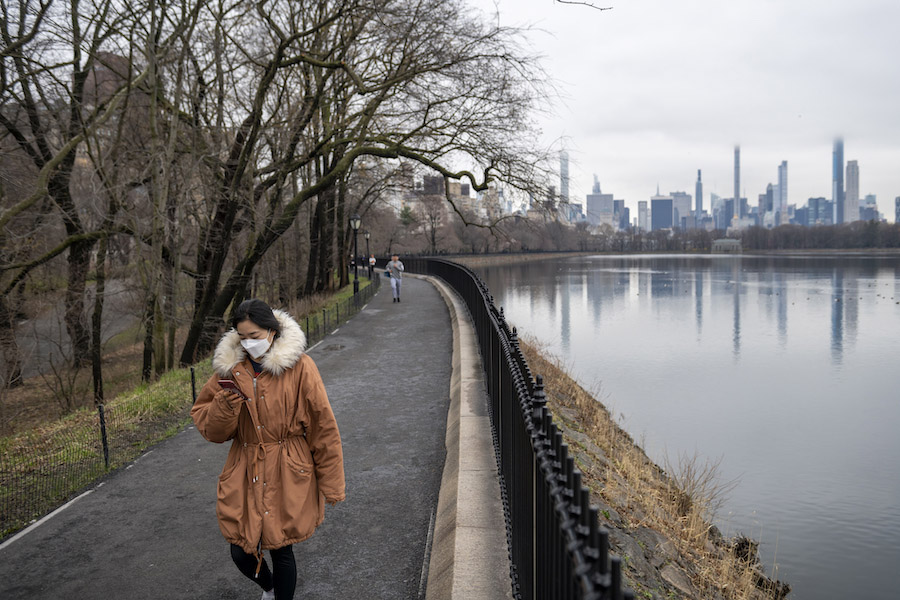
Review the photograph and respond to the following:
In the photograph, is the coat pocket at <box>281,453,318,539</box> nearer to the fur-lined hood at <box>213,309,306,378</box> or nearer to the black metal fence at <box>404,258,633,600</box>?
the fur-lined hood at <box>213,309,306,378</box>

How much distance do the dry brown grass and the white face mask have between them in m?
4.37

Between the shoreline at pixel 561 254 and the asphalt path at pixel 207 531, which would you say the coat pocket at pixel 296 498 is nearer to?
the asphalt path at pixel 207 531

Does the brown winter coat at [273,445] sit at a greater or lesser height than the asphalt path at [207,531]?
greater

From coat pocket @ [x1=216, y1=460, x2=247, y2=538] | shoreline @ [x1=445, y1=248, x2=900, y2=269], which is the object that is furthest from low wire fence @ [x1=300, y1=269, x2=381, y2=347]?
shoreline @ [x1=445, y1=248, x2=900, y2=269]

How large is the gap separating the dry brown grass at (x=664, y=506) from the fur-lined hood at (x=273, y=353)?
4.23 meters

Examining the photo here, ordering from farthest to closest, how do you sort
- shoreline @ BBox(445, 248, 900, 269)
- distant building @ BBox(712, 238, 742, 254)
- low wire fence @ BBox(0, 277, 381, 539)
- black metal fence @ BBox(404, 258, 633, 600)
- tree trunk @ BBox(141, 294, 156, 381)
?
distant building @ BBox(712, 238, 742, 254) → shoreline @ BBox(445, 248, 900, 269) → tree trunk @ BBox(141, 294, 156, 381) → low wire fence @ BBox(0, 277, 381, 539) → black metal fence @ BBox(404, 258, 633, 600)

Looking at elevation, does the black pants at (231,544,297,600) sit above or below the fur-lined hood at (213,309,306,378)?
below

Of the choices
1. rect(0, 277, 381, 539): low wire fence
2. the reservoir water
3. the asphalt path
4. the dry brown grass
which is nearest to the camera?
the asphalt path

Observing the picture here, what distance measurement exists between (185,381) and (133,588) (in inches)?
291

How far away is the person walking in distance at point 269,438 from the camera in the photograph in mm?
3576

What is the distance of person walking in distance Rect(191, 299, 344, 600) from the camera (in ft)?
11.7

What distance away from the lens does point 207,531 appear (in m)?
5.64

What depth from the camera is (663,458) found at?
1383 centimetres

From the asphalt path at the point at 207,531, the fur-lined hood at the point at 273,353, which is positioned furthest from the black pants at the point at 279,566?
the fur-lined hood at the point at 273,353
